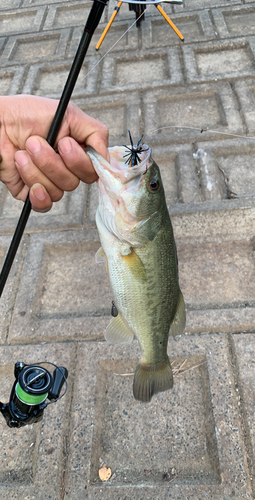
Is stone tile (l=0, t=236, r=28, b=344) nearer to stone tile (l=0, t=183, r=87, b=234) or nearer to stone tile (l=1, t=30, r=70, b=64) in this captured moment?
stone tile (l=0, t=183, r=87, b=234)

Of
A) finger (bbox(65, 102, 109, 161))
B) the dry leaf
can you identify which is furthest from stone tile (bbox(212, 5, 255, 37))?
the dry leaf

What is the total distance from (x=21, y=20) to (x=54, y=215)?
5.89 m

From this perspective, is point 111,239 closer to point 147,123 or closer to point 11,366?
point 11,366

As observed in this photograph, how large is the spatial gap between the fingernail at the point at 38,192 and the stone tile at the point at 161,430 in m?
1.38

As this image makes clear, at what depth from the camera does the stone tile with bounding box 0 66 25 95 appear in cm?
534

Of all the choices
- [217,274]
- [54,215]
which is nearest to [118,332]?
[217,274]

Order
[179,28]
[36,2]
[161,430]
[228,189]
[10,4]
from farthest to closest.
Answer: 1. [10,4]
2. [36,2]
3. [179,28]
4. [228,189]
5. [161,430]

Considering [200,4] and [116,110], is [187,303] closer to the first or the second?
[116,110]

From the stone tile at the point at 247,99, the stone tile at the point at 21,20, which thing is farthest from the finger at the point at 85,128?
the stone tile at the point at 21,20

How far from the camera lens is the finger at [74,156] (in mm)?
1729

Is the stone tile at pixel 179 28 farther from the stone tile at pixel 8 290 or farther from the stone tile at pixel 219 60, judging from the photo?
the stone tile at pixel 8 290

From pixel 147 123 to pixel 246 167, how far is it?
1.47 metres

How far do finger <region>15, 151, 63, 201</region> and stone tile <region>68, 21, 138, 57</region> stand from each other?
4.68 m

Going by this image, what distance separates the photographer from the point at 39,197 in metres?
1.86
